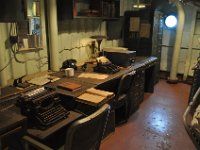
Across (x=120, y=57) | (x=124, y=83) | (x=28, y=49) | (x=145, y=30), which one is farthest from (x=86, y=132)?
(x=145, y=30)

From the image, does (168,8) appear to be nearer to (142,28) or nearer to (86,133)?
(142,28)

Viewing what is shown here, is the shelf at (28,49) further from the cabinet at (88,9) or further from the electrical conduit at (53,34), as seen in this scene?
the cabinet at (88,9)

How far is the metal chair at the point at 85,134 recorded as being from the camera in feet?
4.07

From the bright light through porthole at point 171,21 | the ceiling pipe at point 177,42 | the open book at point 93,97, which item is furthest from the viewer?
the bright light through porthole at point 171,21

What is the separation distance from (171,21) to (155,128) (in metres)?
2.97

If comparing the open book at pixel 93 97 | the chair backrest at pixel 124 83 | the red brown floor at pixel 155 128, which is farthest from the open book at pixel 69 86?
the red brown floor at pixel 155 128

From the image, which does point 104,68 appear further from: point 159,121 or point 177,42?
point 177,42

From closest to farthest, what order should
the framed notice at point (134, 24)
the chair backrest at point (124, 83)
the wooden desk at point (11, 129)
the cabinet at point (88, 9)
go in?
the wooden desk at point (11, 129)
the chair backrest at point (124, 83)
the cabinet at point (88, 9)
the framed notice at point (134, 24)

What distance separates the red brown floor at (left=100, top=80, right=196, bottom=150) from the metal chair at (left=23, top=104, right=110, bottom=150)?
106cm

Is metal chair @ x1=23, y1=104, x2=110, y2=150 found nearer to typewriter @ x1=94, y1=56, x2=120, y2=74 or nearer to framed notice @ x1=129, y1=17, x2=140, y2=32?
typewriter @ x1=94, y1=56, x2=120, y2=74

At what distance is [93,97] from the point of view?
6.63 feet

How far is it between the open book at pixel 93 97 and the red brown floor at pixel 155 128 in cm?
75

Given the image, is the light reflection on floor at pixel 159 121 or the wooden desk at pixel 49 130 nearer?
the wooden desk at pixel 49 130

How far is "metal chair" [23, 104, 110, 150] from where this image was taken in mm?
1240
